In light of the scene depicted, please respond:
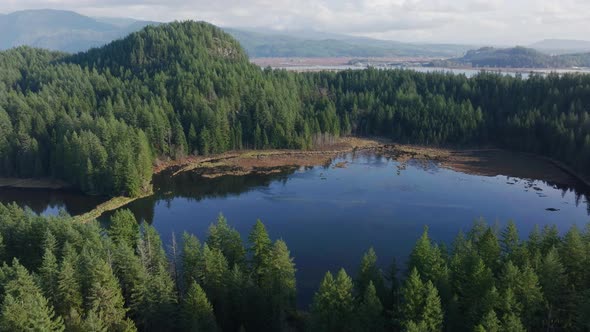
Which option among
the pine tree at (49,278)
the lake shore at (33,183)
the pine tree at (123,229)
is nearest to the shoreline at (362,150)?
the lake shore at (33,183)

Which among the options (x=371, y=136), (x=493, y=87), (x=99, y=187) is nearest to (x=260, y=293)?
(x=99, y=187)

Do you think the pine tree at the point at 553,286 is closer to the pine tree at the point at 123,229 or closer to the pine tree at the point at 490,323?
the pine tree at the point at 490,323

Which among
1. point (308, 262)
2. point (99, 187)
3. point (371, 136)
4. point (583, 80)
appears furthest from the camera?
point (371, 136)

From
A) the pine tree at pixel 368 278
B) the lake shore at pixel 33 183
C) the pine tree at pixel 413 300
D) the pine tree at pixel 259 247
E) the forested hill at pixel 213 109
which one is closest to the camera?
the pine tree at pixel 413 300

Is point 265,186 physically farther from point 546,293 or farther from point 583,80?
point 583,80

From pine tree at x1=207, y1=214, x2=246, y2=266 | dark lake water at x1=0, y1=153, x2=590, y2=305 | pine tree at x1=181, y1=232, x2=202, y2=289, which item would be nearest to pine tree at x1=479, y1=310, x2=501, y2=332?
dark lake water at x1=0, y1=153, x2=590, y2=305

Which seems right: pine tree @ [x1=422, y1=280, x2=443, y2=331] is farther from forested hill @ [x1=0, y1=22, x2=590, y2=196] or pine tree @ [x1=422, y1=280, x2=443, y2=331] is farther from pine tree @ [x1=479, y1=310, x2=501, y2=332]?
forested hill @ [x1=0, y1=22, x2=590, y2=196]
